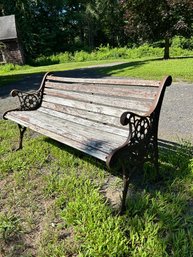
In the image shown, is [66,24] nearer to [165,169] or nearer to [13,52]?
[13,52]

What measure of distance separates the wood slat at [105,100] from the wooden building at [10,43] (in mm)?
27092

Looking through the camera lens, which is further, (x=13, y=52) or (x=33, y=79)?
(x=13, y=52)

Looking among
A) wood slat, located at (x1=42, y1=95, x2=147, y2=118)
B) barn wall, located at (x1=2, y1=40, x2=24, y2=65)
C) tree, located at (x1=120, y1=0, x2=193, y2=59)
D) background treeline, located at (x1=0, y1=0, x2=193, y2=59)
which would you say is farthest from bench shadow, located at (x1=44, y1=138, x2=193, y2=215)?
barn wall, located at (x1=2, y1=40, x2=24, y2=65)

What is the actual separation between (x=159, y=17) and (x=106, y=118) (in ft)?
51.4

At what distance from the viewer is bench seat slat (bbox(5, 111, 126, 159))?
9.80 ft

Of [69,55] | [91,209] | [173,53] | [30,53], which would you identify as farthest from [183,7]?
[30,53]

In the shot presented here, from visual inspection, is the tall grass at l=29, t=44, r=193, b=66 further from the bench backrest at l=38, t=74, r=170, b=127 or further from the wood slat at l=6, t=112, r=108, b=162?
the wood slat at l=6, t=112, r=108, b=162

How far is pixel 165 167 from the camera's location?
3436 mm

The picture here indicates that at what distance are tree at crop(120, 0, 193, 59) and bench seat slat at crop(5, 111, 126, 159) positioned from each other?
14.7 m

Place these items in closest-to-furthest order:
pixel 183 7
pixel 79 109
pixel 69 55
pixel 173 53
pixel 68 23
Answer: pixel 79 109 → pixel 183 7 → pixel 173 53 → pixel 69 55 → pixel 68 23

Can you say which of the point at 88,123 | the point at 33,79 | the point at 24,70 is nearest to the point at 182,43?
the point at 24,70

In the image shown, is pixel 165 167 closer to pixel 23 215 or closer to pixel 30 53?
pixel 23 215

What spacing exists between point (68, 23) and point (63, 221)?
140 ft

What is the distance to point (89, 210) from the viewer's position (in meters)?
2.68
